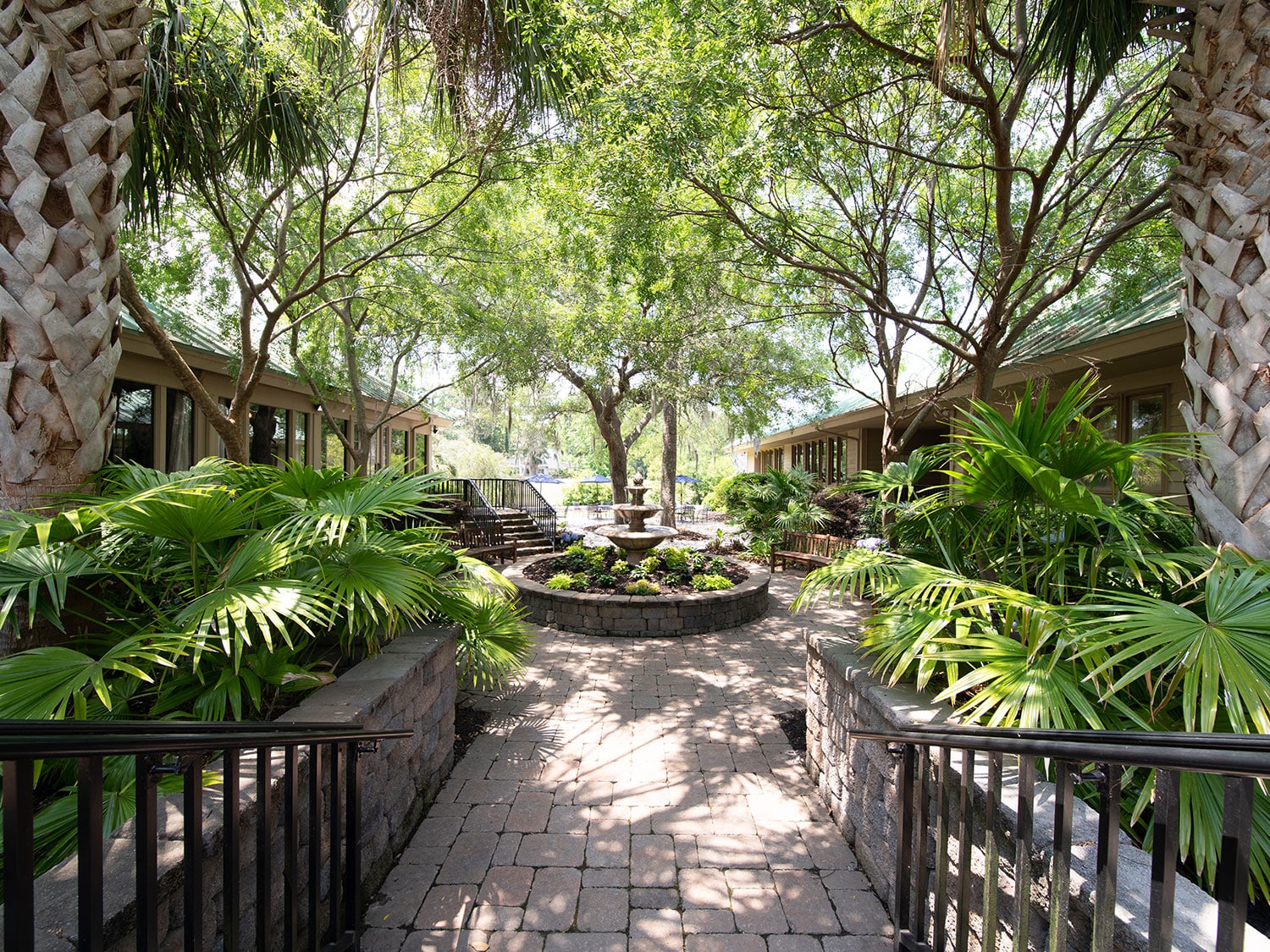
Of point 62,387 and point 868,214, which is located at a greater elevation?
point 868,214

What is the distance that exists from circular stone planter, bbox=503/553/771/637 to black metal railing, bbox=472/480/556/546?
20.6 ft

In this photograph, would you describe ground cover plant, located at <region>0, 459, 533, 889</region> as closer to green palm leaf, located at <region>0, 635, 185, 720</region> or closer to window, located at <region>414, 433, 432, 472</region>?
green palm leaf, located at <region>0, 635, 185, 720</region>

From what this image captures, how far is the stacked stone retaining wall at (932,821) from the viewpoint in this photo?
55.6 inches

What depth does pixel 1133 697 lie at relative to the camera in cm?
226

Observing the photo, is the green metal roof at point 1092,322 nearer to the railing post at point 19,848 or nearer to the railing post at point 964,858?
the railing post at point 964,858

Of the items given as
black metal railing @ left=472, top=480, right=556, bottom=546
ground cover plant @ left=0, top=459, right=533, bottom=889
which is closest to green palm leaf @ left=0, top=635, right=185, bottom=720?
ground cover plant @ left=0, top=459, right=533, bottom=889

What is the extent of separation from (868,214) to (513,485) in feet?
39.6

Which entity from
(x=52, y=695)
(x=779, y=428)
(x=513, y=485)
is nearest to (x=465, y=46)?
(x=52, y=695)

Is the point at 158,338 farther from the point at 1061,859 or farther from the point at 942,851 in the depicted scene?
the point at 1061,859

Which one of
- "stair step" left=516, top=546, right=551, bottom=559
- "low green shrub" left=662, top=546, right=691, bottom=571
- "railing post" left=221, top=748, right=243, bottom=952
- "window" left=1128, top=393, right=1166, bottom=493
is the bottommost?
"stair step" left=516, top=546, right=551, bottom=559

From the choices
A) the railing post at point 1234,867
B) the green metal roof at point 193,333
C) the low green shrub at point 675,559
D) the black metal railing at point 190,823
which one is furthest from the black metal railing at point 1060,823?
the green metal roof at point 193,333

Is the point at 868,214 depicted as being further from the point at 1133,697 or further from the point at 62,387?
Answer: the point at 62,387

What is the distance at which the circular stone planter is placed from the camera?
705 cm

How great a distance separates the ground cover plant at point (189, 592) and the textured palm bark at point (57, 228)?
0.30 m
